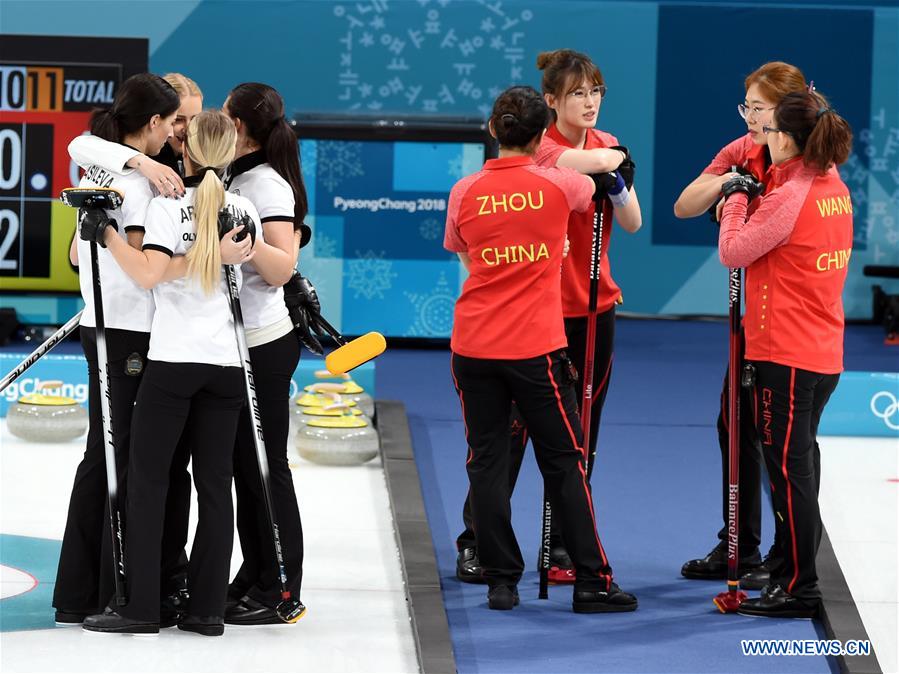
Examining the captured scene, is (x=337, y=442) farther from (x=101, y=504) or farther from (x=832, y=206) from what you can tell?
(x=832, y=206)

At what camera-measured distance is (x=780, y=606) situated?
444 cm

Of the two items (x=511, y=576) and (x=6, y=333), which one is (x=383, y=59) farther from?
(x=511, y=576)

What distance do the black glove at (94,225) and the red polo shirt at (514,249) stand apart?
102cm

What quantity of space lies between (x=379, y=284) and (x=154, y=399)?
564 cm

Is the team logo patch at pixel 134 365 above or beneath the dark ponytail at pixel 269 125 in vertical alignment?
beneath

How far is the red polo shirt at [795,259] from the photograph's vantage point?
424 centimetres

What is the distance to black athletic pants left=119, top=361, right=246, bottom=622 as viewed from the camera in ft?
12.9

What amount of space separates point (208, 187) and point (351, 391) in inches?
124

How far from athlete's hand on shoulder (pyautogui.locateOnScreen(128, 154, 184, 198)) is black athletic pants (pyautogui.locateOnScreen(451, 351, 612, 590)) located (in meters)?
1.03

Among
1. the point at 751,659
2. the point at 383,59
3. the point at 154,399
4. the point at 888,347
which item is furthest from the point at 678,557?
the point at 383,59

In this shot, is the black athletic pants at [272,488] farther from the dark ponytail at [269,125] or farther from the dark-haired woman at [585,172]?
the dark-haired woman at [585,172]

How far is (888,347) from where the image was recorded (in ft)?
33.5

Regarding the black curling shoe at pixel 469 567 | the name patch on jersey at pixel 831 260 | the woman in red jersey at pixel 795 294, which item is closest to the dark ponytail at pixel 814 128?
the woman in red jersey at pixel 795 294

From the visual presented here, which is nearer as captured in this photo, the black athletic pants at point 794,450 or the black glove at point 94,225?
the black glove at point 94,225
